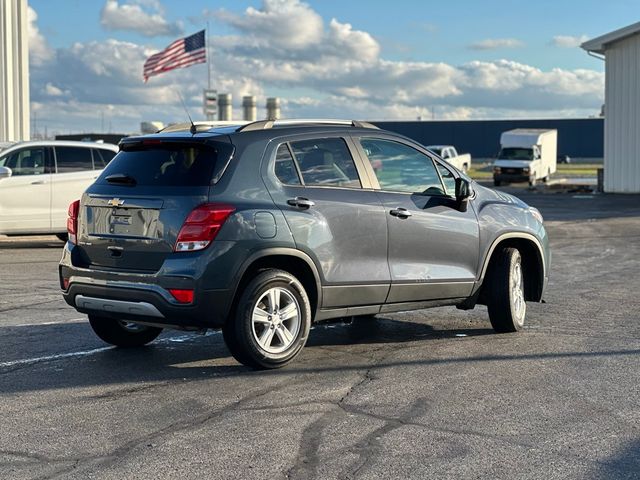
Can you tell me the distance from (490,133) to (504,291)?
270 ft

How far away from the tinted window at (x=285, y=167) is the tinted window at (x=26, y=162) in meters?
9.78

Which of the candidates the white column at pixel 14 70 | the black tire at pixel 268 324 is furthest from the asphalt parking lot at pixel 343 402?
the white column at pixel 14 70

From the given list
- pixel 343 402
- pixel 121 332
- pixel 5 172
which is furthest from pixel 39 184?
pixel 343 402

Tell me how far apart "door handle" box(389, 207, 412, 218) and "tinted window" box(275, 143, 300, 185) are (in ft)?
2.98

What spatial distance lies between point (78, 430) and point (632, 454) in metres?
3.06

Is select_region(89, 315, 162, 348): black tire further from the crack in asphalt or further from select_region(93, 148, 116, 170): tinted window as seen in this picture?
select_region(93, 148, 116, 170): tinted window

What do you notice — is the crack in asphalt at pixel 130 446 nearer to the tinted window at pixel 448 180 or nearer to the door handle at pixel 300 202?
the door handle at pixel 300 202

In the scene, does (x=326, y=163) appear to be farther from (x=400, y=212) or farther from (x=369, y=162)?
(x=400, y=212)

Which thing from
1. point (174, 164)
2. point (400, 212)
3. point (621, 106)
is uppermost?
point (621, 106)

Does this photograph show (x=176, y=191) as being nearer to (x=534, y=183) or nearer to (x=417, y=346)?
(x=417, y=346)

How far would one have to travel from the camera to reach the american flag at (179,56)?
36.9m

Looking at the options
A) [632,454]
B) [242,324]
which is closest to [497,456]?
[632,454]

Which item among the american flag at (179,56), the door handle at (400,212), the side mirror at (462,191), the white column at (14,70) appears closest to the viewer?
the door handle at (400,212)

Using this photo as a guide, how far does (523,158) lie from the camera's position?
149ft
